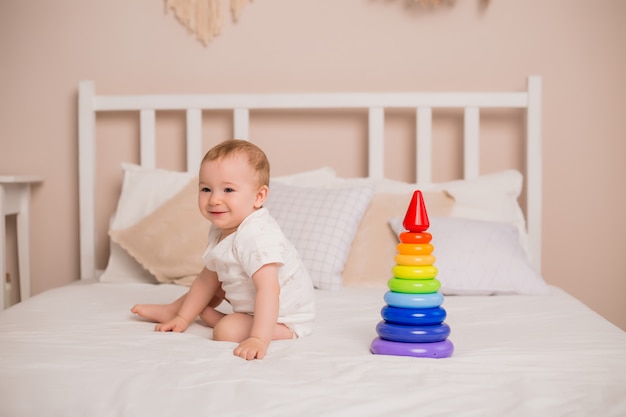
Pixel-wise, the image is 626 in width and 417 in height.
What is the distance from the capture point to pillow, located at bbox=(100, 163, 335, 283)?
2.18m

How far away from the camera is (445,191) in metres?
2.21

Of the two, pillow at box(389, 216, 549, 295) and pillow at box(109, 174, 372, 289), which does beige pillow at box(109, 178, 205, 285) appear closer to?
pillow at box(109, 174, 372, 289)

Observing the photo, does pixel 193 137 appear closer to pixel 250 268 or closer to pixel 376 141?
pixel 376 141

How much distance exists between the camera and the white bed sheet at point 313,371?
0.98 metres

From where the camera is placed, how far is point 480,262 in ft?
6.34

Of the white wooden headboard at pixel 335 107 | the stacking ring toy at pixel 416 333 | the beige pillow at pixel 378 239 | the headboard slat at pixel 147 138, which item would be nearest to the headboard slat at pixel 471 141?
the white wooden headboard at pixel 335 107

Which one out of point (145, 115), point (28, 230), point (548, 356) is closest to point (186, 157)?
point (145, 115)

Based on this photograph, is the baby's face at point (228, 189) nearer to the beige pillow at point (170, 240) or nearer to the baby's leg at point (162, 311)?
the baby's leg at point (162, 311)

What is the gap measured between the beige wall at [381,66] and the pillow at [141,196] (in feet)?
0.75

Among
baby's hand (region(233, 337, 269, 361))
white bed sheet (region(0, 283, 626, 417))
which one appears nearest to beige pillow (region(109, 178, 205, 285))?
white bed sheet (region(0, 283, 626, 417))

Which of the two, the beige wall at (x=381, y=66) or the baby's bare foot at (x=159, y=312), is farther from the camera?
the beige wall at (x=381, y=66)

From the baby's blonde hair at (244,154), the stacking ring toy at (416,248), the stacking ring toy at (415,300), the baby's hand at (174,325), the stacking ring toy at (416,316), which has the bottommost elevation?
the baby's hand at (174,325)

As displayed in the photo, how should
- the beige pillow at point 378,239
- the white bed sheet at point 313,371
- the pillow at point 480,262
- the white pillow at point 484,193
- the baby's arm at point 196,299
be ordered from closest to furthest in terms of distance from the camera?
the white bed sheet at point 313,371 < the baby's arm at point 196,299 < the pillow at point 480,262 < the beige pillow at point 378,239 < the white pillow at point 484,193

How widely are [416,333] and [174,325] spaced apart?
1.63ft
